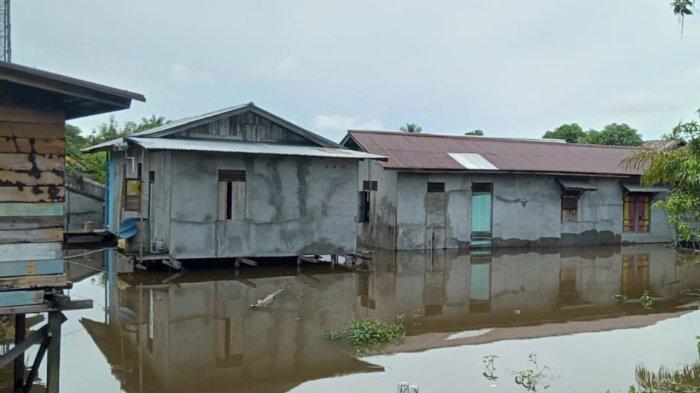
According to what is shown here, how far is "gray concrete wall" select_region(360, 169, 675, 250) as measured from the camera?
67.1 feet

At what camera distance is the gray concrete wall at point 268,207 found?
14531 mm

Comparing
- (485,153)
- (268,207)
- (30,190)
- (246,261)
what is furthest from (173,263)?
(485,153)

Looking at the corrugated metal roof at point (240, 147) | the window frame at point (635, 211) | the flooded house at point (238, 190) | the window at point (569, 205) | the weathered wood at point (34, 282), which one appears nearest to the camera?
the weathered wood at point (34, 282)

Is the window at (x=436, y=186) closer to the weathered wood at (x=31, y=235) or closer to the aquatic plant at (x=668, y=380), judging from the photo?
the aquatic plant at (x=668, y=380)

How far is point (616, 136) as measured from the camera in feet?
135

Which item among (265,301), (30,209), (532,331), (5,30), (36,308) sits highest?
(5,30)

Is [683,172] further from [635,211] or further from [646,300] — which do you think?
[635,211]

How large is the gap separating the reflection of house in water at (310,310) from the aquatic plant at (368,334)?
0.77 ft

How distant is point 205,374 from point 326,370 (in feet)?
4.93

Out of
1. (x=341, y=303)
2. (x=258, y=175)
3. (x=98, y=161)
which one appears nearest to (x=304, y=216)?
(x=258, y=175)

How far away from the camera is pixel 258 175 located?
15453mm

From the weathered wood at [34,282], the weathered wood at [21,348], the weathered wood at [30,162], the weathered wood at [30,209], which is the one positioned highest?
the weathered wood at [30,162]

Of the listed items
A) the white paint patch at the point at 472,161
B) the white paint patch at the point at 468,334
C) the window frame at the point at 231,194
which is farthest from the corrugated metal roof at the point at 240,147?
the white paint patch at the point at 468,334

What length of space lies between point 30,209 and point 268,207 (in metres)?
9.96
